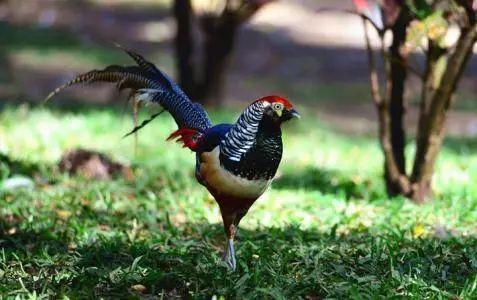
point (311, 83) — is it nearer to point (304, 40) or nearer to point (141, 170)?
point (304, 40)

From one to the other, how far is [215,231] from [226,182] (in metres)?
1.20

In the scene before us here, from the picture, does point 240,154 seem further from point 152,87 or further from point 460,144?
point 460,144

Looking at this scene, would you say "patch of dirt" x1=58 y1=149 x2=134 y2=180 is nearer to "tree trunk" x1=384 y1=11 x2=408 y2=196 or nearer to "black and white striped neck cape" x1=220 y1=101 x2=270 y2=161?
"tree trunk" x1=384 y1=11 x2=408 y2=196

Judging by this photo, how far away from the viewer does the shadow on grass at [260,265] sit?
13.2ft

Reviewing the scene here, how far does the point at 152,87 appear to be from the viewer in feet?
15.8

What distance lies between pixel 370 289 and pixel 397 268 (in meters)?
0.36

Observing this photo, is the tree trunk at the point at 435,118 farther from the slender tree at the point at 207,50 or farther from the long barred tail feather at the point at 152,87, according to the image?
the slender tree at the point at 207,50

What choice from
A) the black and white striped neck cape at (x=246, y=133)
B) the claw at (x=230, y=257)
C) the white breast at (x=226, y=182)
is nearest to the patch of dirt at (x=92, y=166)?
the claw at (x=230, y=257)

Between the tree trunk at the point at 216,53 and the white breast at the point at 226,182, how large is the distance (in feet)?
17.9

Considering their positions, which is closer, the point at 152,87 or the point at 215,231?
the point at 152,87

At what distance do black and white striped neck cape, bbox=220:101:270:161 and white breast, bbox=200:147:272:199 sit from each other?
0.27 ft

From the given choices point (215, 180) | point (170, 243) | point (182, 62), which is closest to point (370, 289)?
point (215, 180)

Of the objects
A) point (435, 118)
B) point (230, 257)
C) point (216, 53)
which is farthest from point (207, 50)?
point (230, 257)

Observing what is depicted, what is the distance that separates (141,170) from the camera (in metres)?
6.94
